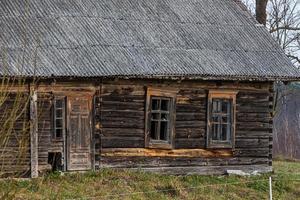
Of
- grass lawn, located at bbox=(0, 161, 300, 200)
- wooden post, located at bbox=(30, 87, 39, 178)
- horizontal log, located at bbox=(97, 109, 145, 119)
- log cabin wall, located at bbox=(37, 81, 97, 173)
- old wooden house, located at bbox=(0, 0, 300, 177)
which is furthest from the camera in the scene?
horizontal log, located at bbox=(97, 109, 145, 119)

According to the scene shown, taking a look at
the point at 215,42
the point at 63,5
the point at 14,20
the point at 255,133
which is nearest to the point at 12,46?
the point at 14,20

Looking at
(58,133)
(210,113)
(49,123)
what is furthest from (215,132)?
(49,123)

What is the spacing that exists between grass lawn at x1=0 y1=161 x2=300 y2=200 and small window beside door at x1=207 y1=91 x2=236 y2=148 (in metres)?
0.96

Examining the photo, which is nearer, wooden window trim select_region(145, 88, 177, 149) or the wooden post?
Result: the wooden post

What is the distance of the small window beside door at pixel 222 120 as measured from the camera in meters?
16.3

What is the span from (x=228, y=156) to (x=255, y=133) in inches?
39.5

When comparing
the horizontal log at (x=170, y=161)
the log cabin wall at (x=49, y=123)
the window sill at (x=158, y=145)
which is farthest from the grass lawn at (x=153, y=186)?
the window sill at (x=158, y=145)

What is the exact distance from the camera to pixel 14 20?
15297 millimetres

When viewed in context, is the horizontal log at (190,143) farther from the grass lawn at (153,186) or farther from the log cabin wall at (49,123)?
the log cabin wall at (49,123)

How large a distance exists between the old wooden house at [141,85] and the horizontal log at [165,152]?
3 centimetres

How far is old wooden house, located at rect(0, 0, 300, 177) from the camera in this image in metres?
14.5

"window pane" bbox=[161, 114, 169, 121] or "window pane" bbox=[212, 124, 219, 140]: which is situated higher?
"window pane" bbox=[161, 114, 169, 121]

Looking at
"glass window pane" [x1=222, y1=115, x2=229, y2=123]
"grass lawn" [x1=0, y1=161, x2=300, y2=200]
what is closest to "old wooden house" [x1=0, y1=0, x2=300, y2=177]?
"glass window pane" [x1=222, y1=115, x2=229, y2=123]

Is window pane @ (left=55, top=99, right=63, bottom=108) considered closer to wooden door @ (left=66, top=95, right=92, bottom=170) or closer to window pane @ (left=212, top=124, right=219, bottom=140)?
wooden door @ (left=66, top=95, right=92, bottom=170)
